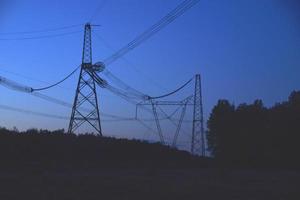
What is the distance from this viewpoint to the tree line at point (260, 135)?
7175 centimetres

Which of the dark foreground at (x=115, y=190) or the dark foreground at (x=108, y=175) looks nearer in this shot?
the dark foreground at (x=115, y=190)

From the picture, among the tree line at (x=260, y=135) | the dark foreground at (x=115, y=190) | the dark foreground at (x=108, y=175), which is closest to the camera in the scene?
the dark foreground at (x=115, y=190)

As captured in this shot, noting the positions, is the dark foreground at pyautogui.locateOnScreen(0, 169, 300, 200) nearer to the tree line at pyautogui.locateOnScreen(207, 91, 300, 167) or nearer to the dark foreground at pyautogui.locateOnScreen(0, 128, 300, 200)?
the dark foreground at pyautogui.locateOnScreen(0, 128, 300, 200)

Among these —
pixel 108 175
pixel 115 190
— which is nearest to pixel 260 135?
pixel 108 175

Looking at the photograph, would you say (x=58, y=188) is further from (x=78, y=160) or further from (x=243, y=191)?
(x=78, y=160)

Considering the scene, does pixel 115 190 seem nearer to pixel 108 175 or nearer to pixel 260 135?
pixel 108 175

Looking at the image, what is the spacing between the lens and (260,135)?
244ft

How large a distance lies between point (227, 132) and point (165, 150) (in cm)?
2435

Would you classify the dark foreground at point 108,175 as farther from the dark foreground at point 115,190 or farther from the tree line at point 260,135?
the tree line at point 260,135

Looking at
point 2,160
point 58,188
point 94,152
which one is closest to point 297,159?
point 94,152

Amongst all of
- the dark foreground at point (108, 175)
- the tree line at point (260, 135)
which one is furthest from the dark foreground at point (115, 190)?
the tree line at point (260, 135)

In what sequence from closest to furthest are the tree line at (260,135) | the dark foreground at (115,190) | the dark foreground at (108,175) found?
the dark foreground at (115,190)
the dark foreground at (108,175)
the tree line at (260,135)

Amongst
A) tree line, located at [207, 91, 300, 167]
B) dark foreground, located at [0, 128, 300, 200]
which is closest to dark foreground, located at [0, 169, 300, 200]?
dark foreground, located at [0, 128, 300, 200]

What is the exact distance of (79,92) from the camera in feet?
140
